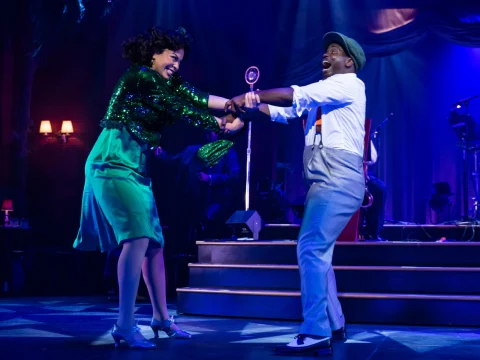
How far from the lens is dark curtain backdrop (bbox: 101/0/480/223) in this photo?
10.9 meters

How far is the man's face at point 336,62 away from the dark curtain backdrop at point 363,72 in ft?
22.6

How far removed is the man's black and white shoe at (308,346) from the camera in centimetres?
339

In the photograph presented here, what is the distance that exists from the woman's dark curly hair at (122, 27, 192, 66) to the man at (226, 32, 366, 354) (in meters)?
0.49

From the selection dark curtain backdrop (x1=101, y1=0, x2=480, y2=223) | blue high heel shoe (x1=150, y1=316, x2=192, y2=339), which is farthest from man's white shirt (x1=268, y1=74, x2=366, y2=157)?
dark curtain backdrop (x1=101, y1=0, x2=480, y2=223)

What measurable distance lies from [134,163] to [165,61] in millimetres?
637

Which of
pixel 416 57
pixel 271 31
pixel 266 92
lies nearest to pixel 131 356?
pixel 266 92

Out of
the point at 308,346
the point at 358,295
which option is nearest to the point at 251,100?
the point at 308,346

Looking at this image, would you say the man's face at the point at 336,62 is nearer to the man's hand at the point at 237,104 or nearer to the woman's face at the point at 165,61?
the man's hand at the point at 237,104

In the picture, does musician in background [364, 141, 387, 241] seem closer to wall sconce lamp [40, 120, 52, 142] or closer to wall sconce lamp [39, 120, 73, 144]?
wall sconce lamp [39, 120, 73, 144]

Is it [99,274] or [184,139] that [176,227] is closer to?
[99,274]

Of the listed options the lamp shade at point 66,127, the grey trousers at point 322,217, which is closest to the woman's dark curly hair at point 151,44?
the grey trousers at point 322,217

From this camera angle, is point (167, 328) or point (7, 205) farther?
point (7, 205)

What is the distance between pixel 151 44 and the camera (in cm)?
382

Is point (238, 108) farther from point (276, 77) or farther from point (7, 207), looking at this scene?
point (276, 77)
